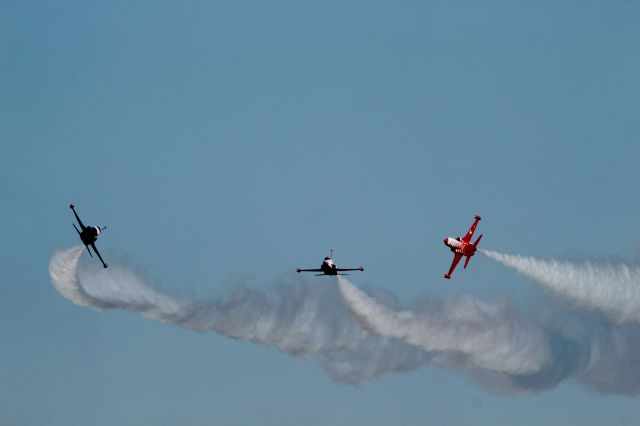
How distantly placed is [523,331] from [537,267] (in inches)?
185

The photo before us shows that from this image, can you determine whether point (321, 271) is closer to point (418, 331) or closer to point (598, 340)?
point (418, 331)

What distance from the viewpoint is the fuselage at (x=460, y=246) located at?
9825 centimetres

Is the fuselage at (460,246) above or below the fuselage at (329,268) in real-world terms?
above

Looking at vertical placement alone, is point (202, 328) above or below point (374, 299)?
below

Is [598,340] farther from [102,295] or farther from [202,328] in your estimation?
[102,295]

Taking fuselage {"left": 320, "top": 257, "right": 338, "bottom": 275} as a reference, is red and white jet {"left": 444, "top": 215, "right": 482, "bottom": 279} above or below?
above

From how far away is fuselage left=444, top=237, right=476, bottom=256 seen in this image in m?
98.2

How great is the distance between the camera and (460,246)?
98.4m

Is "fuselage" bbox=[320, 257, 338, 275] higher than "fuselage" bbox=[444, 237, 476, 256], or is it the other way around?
"fuselage" bbox=[444, 237, 476, 256]

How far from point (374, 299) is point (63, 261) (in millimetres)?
20063

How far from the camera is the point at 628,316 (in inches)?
3821

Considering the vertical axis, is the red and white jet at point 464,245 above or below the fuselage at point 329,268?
above

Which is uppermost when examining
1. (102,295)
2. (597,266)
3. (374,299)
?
(597,266)

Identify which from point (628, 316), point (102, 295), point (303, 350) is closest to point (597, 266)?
point (628, 316)
